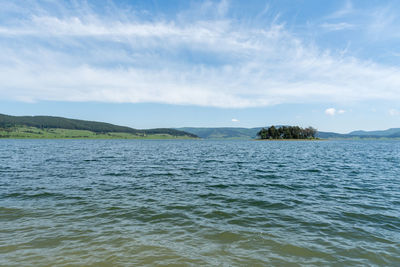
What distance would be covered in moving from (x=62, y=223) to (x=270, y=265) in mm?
11129

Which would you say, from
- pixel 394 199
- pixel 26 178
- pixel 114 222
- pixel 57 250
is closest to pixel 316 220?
pixel 394 199

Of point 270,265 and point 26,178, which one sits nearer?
point 270,265

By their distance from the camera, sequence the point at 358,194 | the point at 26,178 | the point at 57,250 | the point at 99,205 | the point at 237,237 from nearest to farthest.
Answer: the point at 57,250 < the point at 237,237 < the point at 99,205 < the point at 358,194 < the point at 26,178

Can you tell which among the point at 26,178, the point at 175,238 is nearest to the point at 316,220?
the point at 175,238

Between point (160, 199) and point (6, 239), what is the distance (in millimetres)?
9180

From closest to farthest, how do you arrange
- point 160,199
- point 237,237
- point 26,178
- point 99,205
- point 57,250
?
point 57,250 → point 237,237 → point 99,205 → point 160,199 → point 26,178

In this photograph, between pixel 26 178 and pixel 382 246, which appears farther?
pixel 26 178

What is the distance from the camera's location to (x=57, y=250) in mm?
9562

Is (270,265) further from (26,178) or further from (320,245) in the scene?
(26,178)

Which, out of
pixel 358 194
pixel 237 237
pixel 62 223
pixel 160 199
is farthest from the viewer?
pixel 358 194

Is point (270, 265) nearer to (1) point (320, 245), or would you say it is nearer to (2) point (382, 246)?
(1) point (320, 245)

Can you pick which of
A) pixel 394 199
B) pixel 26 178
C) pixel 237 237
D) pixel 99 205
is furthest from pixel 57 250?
pixel 394 199

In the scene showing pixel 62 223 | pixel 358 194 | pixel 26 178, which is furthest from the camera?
pixel 26 178

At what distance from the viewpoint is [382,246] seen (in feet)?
33.8
